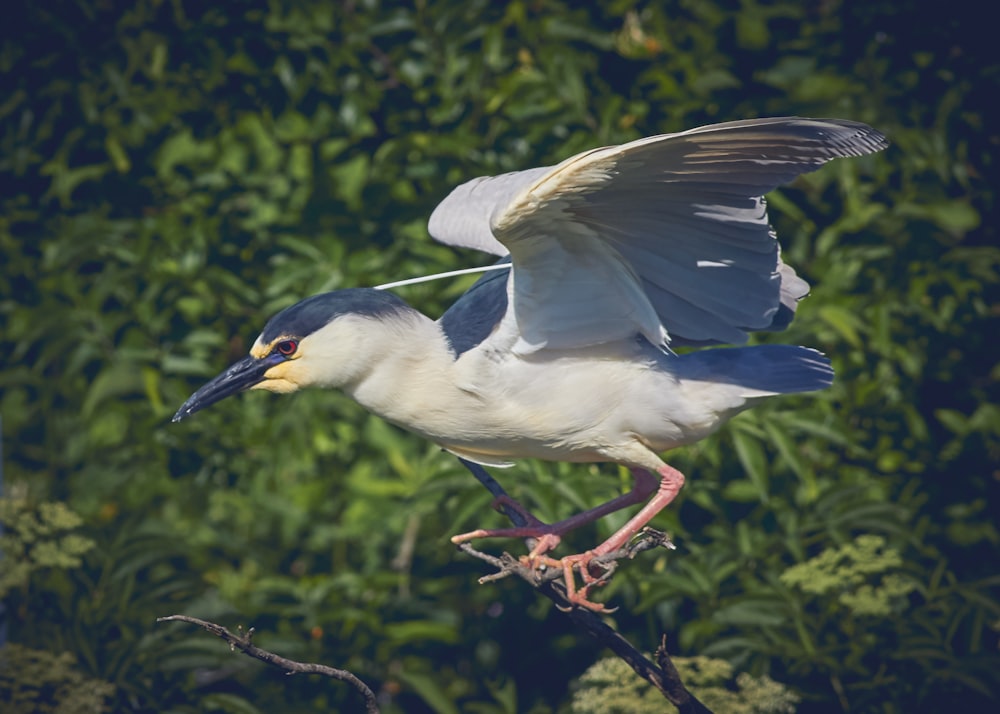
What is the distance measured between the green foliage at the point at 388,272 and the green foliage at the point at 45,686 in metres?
0.25

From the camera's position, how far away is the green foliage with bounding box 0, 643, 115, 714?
2332 millimetres

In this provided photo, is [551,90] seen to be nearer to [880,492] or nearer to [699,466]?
[699,466]

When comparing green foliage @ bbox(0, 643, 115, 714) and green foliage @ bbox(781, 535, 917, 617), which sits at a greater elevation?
green foliage @ bbox(781, 535, 917, 617)

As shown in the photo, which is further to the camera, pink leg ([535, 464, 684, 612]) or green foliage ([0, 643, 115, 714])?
green foliage ([0, 643, 115, 714])

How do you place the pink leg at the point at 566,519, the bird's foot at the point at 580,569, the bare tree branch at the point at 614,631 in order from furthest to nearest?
the pink leg at the point at 566,519 → the bird's foot at the point at 580,569 → the bare tree branch at the point at 614,631

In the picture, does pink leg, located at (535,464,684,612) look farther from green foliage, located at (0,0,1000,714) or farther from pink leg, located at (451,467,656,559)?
green foliage, located at (0,0,1000,714)

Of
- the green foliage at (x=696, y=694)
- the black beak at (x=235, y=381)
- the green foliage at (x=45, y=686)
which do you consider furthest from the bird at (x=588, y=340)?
the green foliage at (x=45, y=686)

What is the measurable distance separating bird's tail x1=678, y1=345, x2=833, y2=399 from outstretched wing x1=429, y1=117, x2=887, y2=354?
0.04m

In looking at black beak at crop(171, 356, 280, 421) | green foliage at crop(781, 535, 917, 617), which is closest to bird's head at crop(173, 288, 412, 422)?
black beak at crop(171, 356, 280, 421)

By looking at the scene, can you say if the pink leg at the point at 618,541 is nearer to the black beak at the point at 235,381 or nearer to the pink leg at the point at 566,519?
the pink leg at the point at 566,519

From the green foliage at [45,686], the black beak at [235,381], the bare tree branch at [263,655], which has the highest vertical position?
the black beak at [235,381]

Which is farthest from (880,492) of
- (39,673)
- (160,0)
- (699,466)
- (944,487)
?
(160,0)

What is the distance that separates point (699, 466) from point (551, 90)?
1043mm

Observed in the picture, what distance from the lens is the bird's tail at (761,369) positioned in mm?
2086
